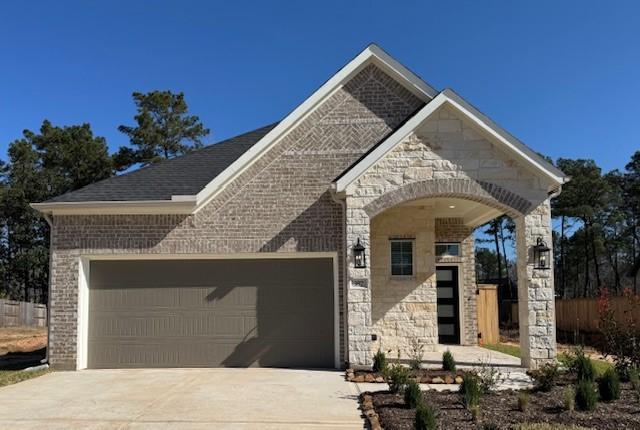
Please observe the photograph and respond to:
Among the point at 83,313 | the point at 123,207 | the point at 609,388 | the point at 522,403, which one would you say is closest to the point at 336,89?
the point at 123,207

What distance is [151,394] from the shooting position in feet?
29.7

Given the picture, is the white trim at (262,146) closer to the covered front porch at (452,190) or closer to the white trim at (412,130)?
the white trim at (412,130)

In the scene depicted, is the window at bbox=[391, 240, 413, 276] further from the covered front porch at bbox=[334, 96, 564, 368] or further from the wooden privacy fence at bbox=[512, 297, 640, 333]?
the wooden privacy fence at bbox=[512, 297, 640, 333]

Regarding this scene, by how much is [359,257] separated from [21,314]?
24.9 metres

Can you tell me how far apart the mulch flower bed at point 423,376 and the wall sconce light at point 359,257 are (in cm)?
200

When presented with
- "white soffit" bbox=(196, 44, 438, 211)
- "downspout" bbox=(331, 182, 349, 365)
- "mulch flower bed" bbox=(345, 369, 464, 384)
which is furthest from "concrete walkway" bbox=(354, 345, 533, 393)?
"white soffit" bbox=(196, 44, 438, 211)

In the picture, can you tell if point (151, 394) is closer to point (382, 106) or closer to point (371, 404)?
point (371, 404)

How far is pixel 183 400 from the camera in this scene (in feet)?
28.1

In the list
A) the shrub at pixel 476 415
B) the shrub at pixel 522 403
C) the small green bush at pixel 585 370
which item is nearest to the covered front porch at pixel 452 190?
the small green bush at pixel 585 370

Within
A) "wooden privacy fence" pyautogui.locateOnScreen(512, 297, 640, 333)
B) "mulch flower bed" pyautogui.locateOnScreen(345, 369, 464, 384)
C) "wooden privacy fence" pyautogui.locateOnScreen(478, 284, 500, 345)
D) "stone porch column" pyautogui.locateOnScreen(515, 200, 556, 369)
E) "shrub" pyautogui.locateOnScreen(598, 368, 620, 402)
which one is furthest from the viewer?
"wooden privacy fence" pyautogui.locateOnScreen(512, 297, 640, 333)

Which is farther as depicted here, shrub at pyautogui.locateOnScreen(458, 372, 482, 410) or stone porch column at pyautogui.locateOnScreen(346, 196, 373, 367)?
stone porch column at pyautogui.locateOnScreen(346, 196, 373, 367)

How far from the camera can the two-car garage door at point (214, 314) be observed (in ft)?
39.9

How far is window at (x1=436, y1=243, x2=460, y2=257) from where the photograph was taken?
16641mm

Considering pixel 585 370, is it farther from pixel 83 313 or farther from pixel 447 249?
pixel 83 313
